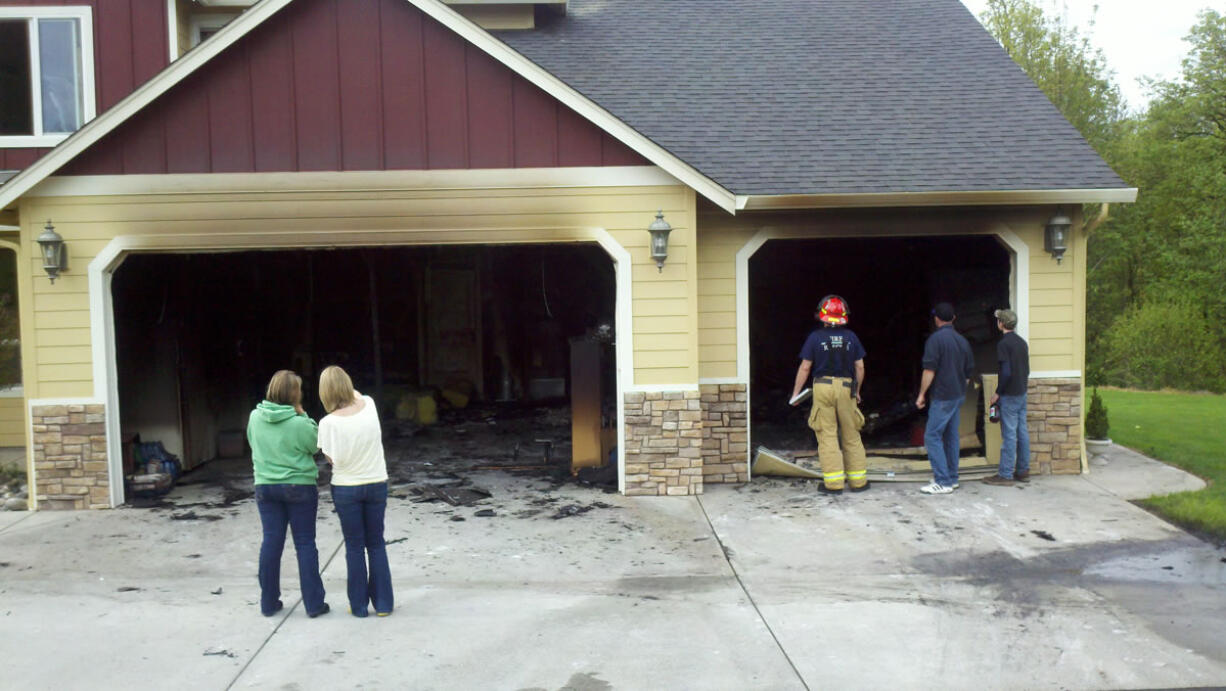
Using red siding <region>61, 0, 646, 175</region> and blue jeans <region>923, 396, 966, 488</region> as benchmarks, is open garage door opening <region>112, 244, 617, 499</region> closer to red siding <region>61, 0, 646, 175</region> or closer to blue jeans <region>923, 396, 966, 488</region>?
red siding <region>61, 0, 646, 175</region>

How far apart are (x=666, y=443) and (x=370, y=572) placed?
368 centimetres

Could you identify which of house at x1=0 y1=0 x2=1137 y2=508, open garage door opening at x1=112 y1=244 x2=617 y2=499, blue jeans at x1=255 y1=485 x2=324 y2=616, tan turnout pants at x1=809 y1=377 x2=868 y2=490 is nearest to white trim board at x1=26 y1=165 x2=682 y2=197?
house at x1=0 y1=0 x2=1137 y2=508

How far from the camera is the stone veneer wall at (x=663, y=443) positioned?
9.25 metres

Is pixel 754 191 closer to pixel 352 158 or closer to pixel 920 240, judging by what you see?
pixel 352 158

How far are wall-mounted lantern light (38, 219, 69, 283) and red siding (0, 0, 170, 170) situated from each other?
9.39 ft

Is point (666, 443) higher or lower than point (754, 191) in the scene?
lower

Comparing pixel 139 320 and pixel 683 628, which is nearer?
pixel 683 628

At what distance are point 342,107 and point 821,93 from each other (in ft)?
17.6

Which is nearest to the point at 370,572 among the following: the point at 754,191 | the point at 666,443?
the point at 666,443

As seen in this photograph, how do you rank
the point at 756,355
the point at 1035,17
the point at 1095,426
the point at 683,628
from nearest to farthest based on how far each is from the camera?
the point at 683,628 → the point at 1095,426 → the point at 756,355 → the point at 1035,17

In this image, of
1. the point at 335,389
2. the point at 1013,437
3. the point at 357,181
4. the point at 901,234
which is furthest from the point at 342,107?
the point at 1013,437

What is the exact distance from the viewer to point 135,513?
8883 millimetres

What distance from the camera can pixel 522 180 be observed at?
29.8ft

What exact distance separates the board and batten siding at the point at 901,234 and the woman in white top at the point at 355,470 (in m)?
4.56
